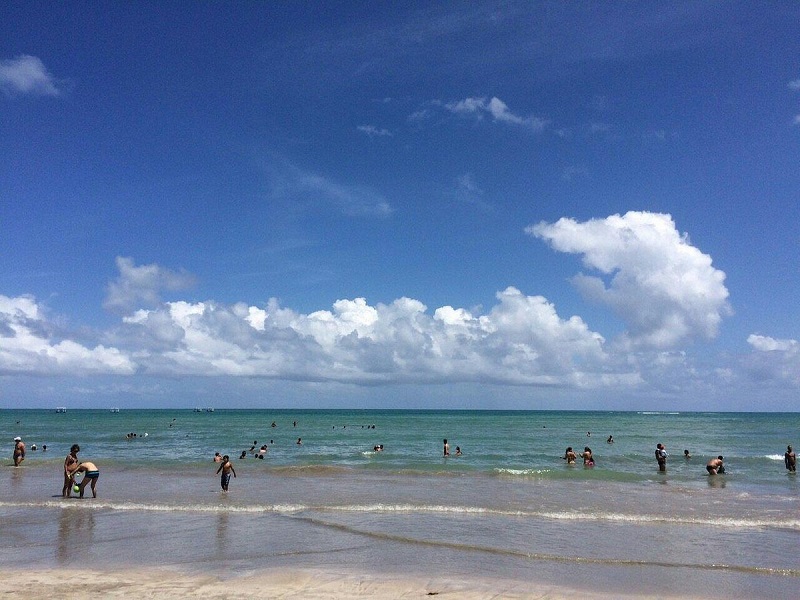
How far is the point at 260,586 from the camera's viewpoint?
11445 mm

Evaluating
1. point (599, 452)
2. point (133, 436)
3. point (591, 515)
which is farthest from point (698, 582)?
point (133, 436)

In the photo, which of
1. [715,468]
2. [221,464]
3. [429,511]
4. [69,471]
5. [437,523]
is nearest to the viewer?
[437,523]

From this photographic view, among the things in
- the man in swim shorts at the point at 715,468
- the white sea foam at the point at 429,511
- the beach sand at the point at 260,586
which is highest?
the beach sand at the point at 260,586

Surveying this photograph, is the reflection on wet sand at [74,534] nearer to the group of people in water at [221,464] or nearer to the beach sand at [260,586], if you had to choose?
the beach sand at [260,586]

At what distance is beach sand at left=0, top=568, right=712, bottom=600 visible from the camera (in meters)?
10.9

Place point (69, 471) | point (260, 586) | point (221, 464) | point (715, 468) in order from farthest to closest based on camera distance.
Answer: point (715, 468), point (221, 464), point (69, 471), point (260, 586)

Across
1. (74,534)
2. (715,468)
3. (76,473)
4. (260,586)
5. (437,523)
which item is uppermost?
(76,473)

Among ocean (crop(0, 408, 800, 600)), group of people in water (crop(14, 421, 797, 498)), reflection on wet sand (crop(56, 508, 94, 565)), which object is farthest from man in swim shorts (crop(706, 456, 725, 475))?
reflection on wet sand (crop(56, 508, 94, 565))

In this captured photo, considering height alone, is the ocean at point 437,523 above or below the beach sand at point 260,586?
below

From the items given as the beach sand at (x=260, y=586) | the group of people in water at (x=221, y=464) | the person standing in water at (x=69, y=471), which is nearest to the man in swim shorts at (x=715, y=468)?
the group of people in water at (x=221, y=464)

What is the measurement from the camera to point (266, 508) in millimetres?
20188

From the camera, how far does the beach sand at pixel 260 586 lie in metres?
10.9

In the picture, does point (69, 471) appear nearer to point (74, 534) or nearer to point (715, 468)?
point (74, 534)

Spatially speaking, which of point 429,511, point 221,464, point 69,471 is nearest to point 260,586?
point 429,511
